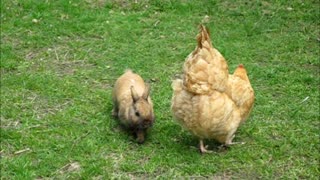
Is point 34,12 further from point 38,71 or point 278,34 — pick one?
point 278,34

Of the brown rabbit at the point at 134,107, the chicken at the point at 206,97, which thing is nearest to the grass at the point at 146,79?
the brown rabbit at the point at 134,107

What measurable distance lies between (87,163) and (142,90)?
92 cm

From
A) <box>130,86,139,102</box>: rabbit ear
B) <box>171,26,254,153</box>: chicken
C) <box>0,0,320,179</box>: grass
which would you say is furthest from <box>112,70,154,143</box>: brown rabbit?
<box>171,26,254,153</box>: chicken

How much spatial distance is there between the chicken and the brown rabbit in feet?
0.96

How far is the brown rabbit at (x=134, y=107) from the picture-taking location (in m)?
5.54

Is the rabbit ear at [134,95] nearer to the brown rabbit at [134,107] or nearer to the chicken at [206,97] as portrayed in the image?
the brown rabbit at [134,107]

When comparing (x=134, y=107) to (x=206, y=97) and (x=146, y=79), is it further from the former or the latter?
(x=146, y=79)

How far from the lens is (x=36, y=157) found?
5438 mm

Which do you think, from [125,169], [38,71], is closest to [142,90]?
[125,169]

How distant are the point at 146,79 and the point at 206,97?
75.6 inches

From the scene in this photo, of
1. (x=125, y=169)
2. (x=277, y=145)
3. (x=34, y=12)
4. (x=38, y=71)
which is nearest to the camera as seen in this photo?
(x=125, y=169)

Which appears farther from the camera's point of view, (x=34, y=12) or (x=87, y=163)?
(x=34, y=12)

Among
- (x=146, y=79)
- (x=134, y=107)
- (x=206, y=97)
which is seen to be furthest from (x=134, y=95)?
(x=146, y=79)

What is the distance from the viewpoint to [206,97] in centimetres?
519
